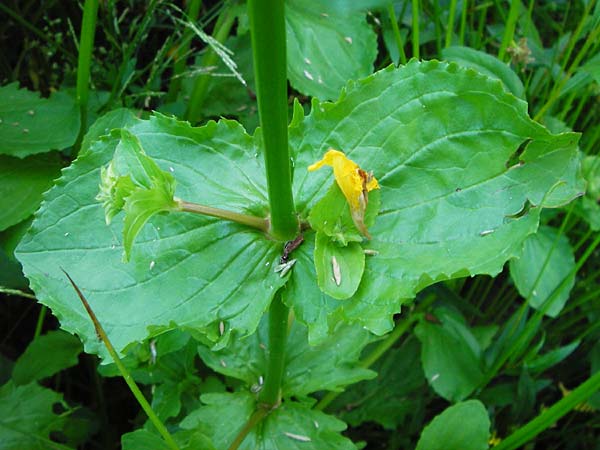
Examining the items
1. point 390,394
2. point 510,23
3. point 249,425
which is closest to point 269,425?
point 249,425

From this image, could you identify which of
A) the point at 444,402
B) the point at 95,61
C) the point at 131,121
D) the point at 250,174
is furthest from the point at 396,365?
the point at 95,61

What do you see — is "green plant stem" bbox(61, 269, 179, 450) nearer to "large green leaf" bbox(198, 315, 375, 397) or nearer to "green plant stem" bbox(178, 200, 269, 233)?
"green plant stem" bbox(178, 200, 269, 233)

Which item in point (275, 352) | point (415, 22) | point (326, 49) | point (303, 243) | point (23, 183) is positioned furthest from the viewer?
point (326, 49)

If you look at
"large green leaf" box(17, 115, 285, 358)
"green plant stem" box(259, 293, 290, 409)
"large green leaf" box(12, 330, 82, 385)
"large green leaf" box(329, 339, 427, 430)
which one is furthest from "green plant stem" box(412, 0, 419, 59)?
"large green leaf" box(12, 330, 82, 385)

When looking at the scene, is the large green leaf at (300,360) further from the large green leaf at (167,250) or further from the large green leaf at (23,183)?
the large green leaf at (23,183)

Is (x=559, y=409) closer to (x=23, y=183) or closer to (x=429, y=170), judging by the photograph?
(x=429, y=170)

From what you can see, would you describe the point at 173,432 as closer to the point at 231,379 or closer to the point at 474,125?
the point at 231,379

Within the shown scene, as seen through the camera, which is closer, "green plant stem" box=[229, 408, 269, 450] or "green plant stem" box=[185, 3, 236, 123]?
"green plant stem" box=[229, 408, 269, 450]
